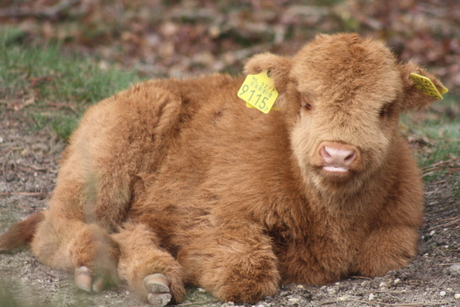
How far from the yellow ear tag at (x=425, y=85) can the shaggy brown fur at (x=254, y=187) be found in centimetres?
7

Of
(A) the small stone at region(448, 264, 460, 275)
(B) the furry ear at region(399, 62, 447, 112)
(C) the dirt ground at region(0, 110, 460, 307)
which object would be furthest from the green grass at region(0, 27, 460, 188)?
(A) the small stone at region(448, 264, 460, 275)

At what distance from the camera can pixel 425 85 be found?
15.2ft

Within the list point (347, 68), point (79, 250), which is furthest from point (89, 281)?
point (347, 68)

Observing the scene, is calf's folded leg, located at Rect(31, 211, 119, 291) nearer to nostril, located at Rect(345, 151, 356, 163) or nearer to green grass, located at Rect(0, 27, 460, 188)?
nostril, located at Rect(345, 151, 356, 163)

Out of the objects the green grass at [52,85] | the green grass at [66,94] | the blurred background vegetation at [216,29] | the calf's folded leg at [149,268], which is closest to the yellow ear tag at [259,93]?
the calf's folded leg at [149,268]

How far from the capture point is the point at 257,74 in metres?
5.00

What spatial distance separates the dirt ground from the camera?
4.09 meters

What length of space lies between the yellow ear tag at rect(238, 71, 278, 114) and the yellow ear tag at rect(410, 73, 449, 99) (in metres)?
1.12

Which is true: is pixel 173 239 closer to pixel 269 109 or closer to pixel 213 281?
pixel 213 281

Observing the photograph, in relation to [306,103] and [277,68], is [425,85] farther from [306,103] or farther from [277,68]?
[277,68]

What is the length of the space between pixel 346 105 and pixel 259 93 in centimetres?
83

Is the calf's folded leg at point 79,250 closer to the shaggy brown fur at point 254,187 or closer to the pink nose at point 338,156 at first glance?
the shaggy brown fur at point 254,187

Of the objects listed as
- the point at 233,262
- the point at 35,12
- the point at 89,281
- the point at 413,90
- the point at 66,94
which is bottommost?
the point at 89,281

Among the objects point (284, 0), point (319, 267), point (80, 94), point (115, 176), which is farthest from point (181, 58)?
point (319, 267)
